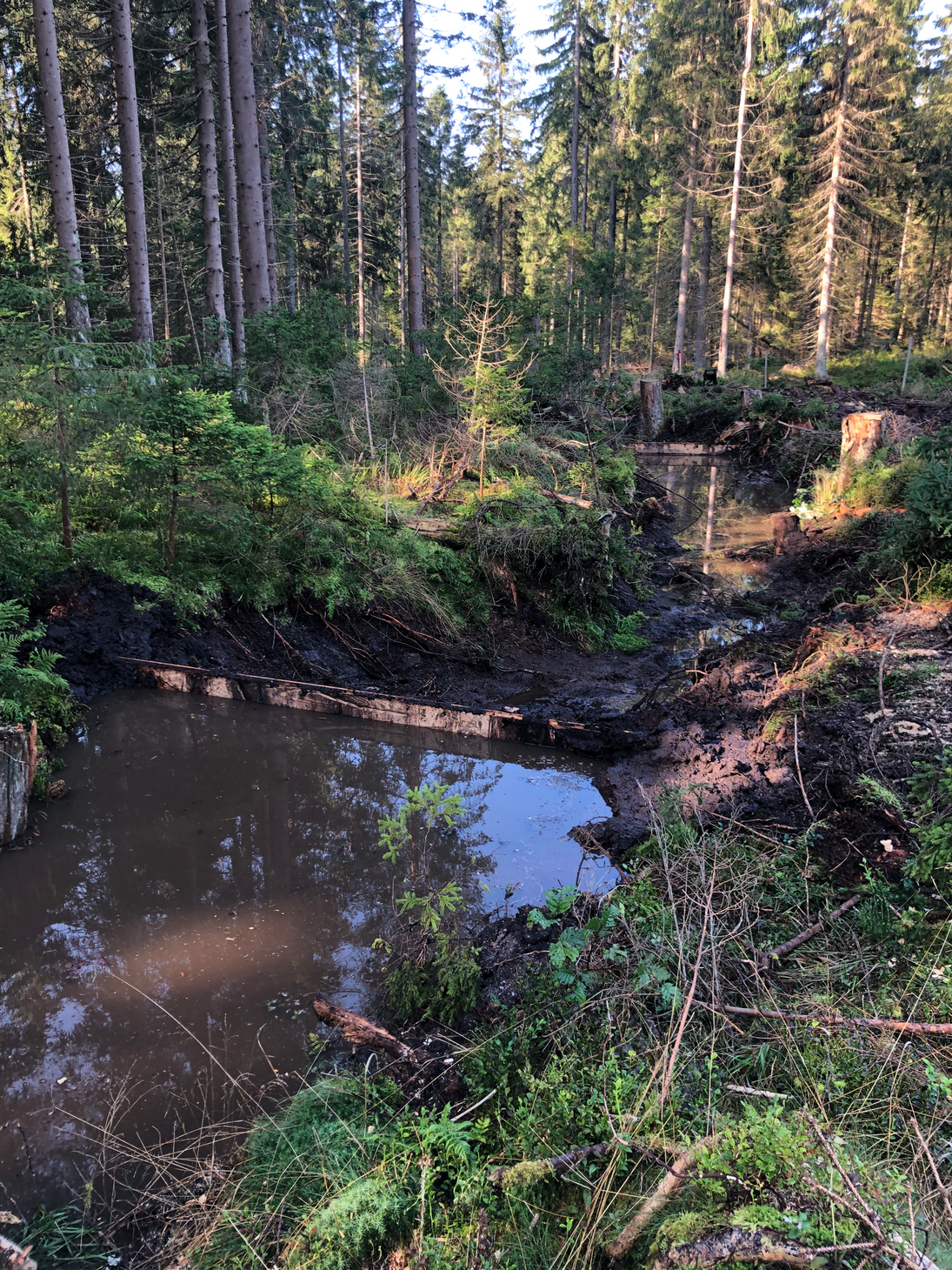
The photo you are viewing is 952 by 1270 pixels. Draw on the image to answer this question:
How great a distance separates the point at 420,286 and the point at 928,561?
16023 mm

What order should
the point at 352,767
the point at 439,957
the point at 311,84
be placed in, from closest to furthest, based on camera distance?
the point at 439,957 < the point at 352,767 < the point at 311,84

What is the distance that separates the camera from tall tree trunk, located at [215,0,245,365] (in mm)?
15512

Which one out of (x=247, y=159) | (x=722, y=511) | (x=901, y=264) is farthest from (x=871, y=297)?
(x=247, y=159)

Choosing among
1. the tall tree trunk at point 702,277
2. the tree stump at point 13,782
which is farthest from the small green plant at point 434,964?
the tall tree trunk at point 702,277

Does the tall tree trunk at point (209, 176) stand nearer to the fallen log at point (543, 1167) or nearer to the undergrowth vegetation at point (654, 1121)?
the undergrowth vegetation at point (654, 1121)

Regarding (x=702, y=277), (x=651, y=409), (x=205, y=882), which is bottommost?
(x=205, y=882)

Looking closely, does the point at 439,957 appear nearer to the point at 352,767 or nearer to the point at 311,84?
the point at 352,767

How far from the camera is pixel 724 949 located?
3707 millimetres

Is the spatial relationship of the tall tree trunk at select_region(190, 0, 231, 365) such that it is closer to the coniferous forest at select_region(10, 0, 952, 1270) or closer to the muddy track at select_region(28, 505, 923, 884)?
the coniferous forest at select_region(10, 0, 952, 1270)

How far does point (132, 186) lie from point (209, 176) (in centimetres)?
301

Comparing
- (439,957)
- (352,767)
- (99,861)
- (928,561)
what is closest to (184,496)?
(352,767)

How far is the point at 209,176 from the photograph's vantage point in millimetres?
14805

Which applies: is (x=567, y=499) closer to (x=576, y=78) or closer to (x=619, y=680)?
(x=619, y=680)

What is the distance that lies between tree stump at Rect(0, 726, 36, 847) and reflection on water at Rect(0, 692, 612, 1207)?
19 cm
